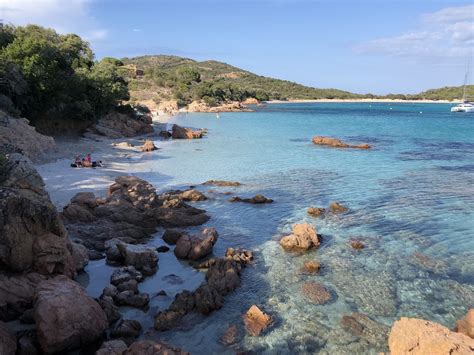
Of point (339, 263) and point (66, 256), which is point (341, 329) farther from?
point (66, 256)

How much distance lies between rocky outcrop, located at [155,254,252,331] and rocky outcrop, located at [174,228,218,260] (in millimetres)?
1144

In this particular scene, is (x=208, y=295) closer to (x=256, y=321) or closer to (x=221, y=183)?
(x=256, y=321)

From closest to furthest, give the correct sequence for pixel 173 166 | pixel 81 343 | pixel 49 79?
pixel 81 343, pixel 173 166, pixel 49 79

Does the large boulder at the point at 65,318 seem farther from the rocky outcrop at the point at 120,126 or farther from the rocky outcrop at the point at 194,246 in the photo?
the rocky outcrop at the point at 120,126

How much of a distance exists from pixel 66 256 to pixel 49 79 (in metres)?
28.2

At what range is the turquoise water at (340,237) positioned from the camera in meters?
10.1

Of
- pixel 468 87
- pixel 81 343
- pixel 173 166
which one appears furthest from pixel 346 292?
pixel 468 87

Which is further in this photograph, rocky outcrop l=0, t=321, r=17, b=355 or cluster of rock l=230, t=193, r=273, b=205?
cluster of rock l=230, t=193, r=273, b=205

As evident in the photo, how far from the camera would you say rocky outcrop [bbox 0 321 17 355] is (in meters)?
7.71

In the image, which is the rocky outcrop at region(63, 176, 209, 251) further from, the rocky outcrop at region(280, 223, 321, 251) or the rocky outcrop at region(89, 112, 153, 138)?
the rocky outcrop at region(89, 112, 153, 138)

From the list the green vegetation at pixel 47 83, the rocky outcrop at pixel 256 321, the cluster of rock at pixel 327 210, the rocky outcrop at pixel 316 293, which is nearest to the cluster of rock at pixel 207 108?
the green vegetation at pixel 47 83

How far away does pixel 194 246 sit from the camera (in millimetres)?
13844

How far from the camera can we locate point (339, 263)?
→ 529 inches

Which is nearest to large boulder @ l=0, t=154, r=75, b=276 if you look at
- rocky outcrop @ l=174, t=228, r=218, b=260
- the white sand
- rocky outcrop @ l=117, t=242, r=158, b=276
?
rocky outcrop @ l=117, t=242, r=158, b=276
